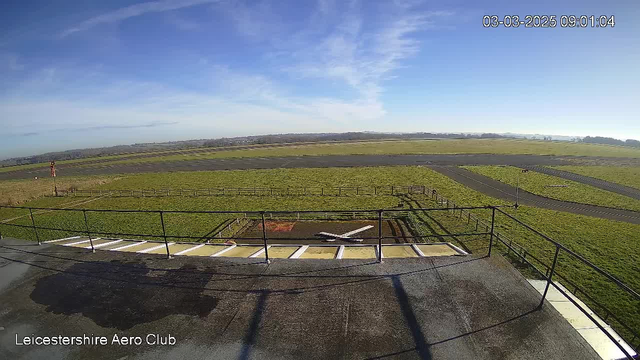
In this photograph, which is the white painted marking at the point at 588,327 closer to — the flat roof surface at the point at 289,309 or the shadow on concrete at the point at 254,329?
the flat roof surface at the point at 289,309

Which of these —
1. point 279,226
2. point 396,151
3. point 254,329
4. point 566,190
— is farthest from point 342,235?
point 396,151

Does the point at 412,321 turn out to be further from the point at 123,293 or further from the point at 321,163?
the point at 321,163

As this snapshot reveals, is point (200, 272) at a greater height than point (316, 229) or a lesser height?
greater

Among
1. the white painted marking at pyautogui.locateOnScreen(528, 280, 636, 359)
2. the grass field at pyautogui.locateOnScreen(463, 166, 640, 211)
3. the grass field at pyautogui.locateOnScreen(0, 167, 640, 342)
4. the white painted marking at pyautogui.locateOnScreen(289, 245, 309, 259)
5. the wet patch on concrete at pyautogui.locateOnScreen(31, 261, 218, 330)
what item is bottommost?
the grass field at pyautogui.locateOnScreen(463, 166, 640, 211)

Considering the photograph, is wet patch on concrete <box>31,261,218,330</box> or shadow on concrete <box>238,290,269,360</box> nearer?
shadow on concrete <box>238,290,269,360</box>

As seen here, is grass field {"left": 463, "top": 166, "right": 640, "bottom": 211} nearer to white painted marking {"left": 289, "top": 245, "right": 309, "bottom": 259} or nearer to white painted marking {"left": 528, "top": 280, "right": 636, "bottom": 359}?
white painted marking {"left": 528, "top": 280, "right": 636, "bottom": 359}

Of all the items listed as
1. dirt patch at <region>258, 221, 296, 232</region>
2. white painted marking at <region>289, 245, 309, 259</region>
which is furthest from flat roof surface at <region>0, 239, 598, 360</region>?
dirt patch at <region>258, 221, 296, 232</region>

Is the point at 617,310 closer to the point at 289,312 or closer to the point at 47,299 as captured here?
the point at 289,312
